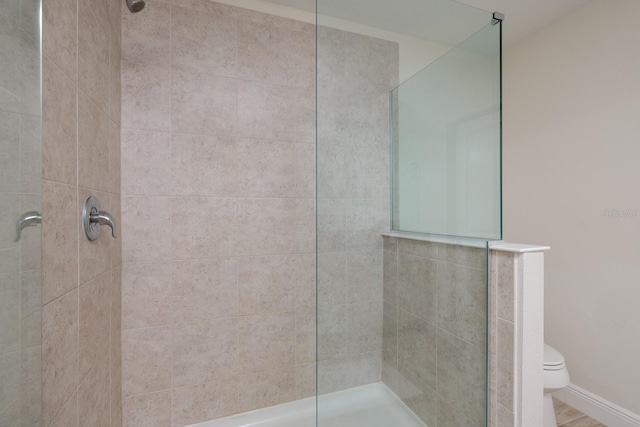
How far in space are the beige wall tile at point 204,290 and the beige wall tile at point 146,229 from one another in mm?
121

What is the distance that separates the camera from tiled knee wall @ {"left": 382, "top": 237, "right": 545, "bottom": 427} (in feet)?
3.37

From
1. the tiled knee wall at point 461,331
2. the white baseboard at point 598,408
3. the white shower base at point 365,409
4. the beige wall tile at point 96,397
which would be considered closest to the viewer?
the beige wall tile at point 96,397

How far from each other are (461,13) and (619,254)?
1.65 m

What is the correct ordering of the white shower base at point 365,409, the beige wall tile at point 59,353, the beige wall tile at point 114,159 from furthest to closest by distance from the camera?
the beige wall tile at point 114,159
the white shower base at point 365,409
the beige wall tile at point 59,353

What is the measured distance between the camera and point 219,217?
1.57 m

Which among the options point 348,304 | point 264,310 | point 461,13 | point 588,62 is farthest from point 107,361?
point 588,62

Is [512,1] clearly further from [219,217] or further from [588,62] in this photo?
[219,217]

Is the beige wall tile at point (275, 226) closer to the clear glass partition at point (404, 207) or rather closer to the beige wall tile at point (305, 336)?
the beige wall tile at point (305, 336)

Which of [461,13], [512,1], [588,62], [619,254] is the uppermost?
[512,1]

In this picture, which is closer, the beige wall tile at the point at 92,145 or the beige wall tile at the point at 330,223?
the beige wall tile at the point at 92,145

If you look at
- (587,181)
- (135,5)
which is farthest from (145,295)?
(587,181)

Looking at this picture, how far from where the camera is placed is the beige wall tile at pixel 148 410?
1.43 meters

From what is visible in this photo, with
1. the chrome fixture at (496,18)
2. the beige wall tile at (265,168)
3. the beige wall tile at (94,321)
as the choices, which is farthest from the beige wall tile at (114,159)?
the chrome fixture at (496,18)

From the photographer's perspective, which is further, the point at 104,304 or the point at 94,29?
the point at 104,304
